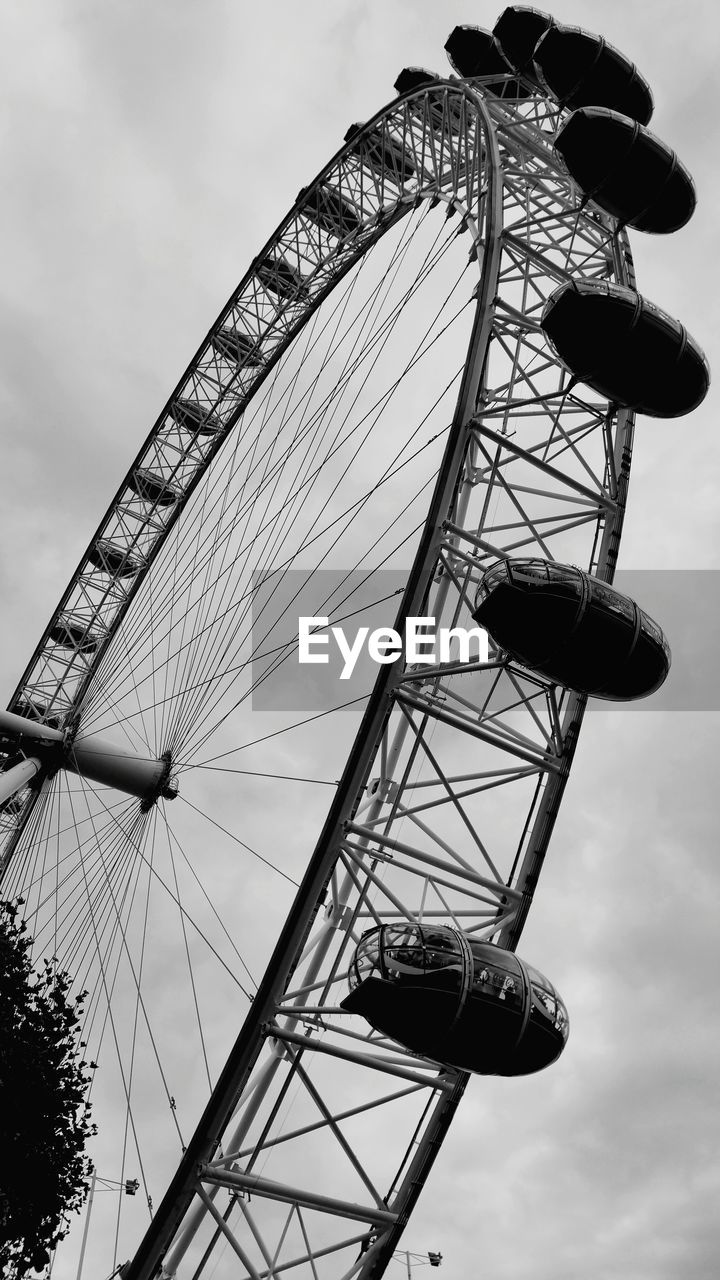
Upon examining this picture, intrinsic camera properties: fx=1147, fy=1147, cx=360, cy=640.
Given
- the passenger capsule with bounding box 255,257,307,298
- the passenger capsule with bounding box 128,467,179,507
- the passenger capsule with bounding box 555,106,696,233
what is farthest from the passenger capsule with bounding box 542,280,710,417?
the passenger capsule with bounding box 128,467,179,507

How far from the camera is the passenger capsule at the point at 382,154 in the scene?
27.6 metres

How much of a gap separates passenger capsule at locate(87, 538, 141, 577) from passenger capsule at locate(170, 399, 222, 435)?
177 inches

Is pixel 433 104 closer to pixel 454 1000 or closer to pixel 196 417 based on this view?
pixel 196 417

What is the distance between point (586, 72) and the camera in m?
20.7

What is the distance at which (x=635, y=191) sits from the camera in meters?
18.7

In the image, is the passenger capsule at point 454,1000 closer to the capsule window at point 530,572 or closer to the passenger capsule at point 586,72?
the capsule window at point 530,572

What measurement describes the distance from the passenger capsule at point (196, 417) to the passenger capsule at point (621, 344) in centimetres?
1903

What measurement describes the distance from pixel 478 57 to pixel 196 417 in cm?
1365

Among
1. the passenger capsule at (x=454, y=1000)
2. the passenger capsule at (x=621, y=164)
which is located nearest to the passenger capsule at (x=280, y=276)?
the passenger capsule at (x=621, y=164)

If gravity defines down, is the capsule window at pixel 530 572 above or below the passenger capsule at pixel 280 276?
below

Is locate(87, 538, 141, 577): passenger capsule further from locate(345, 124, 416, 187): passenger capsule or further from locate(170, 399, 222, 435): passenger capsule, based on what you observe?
locate(345, 124, 416, 187): passenger capsule

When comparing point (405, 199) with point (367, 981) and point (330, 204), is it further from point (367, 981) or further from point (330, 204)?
point (367, 981)

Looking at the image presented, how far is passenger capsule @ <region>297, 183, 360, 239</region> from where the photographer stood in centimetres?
3083

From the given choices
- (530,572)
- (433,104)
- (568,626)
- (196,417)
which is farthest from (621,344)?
(196,417)
